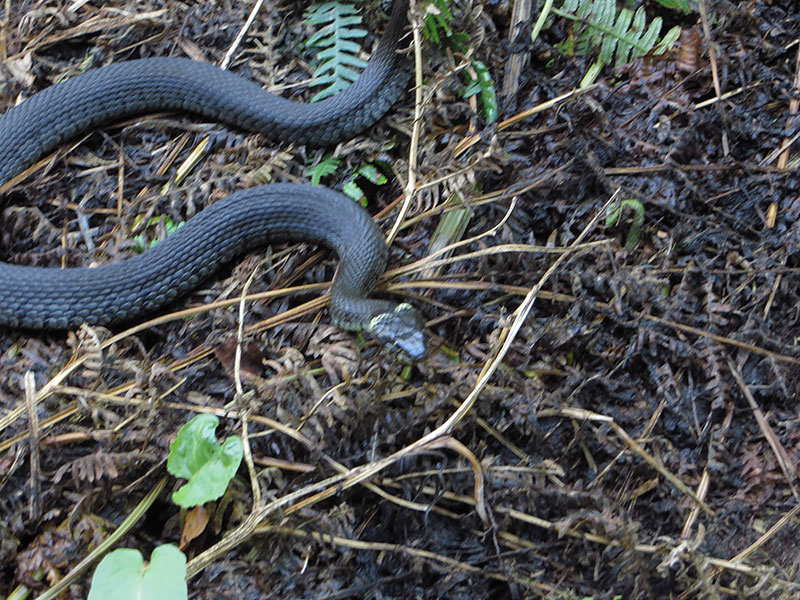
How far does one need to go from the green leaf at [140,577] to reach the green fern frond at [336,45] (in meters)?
3.00

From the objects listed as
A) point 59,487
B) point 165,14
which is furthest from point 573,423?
point 165,14

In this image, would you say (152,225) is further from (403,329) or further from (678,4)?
(678,4)

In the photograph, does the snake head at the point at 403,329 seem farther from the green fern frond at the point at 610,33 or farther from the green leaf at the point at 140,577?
the green fern frond at the point at 610,33

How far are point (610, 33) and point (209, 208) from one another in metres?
2.77

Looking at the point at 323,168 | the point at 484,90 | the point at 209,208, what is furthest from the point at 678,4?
the point at 209,208

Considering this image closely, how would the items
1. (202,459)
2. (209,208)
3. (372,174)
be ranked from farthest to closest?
1. (372,174)
2. (209,208)
3. (202,459)

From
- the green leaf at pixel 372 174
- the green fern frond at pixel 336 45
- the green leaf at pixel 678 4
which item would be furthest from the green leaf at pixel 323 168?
the green leaf at pixel 678 4

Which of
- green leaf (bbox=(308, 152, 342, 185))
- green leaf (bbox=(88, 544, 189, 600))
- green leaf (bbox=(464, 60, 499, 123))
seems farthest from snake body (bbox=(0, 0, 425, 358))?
green leaf (bbox=(88, 544, 189, 600))

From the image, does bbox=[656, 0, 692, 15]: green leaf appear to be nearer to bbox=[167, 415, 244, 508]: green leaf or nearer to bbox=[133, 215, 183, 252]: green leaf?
bbox=[133, 215, 183, 252]: green leaf

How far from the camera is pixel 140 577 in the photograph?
249cm

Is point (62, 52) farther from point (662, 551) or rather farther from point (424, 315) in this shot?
point (662, 551)

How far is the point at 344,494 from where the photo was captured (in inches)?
113

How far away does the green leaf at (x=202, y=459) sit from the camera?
2.73 metres

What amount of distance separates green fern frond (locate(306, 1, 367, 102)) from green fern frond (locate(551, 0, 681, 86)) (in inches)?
52.8
